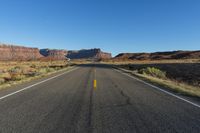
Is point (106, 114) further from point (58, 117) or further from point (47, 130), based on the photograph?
point (47, 130)

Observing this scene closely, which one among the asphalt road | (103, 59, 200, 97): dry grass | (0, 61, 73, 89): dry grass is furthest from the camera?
(0, 61, 73, 89): dry grass

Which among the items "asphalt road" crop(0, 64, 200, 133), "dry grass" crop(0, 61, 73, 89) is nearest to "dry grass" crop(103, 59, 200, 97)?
"asphalt road" crop(0, 64, 200, 133)

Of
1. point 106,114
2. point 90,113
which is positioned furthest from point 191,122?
point 90,113

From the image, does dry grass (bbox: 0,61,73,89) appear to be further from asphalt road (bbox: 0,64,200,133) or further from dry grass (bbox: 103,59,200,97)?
dry grass (bbox: 103,59,200,97)

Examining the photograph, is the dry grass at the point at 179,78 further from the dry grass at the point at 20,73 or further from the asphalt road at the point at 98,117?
the dry grass at the point at 20,73

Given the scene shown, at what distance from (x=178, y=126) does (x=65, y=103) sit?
12.9 ft

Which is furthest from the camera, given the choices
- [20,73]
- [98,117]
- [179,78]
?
[20,73]

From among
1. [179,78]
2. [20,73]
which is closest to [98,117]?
[179,78]

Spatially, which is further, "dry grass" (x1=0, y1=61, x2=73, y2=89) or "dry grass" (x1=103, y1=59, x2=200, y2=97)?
"dry grass" (x1=0, y1=61, x2=73, y2=89)

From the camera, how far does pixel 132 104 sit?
6.90 m

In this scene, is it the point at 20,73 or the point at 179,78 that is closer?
the point at 179,78

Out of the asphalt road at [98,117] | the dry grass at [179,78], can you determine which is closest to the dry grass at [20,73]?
the asphalt road at [98,117]

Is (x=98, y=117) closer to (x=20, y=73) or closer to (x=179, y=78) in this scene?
(x=179, y=78)

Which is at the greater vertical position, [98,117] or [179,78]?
[98,117]
